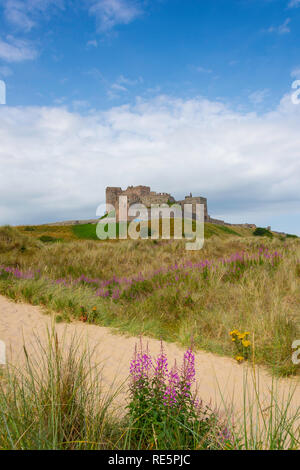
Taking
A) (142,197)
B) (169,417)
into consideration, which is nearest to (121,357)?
(169,417)

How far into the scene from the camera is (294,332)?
16.1 feet

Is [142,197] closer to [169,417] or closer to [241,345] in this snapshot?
[241,345]

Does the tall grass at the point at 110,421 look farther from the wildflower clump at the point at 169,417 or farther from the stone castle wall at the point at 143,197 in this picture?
the stone castle wall at the point at 143,197

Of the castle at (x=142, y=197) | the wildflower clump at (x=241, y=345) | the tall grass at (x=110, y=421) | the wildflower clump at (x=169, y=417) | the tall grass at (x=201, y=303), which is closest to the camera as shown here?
the tall grass at (x=110, y=421)

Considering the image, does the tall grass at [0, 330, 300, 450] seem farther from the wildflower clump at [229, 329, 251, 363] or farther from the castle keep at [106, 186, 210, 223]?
the castle keep at [106, 186, 210, 223]

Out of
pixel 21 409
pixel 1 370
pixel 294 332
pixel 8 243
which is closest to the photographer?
pixel 21 409

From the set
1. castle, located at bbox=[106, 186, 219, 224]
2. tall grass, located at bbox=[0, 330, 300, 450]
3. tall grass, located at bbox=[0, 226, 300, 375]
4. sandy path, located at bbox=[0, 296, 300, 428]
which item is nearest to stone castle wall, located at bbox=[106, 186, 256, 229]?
castle, located at bbox=[106, 186, 219, 224]

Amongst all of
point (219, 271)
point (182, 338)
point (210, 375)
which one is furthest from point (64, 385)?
point (219, 271)

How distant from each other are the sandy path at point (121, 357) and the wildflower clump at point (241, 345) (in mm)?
167

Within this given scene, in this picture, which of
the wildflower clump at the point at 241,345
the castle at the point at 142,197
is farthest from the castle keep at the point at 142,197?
the wildflower clump at the point at 241,345

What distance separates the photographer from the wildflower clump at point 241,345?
15.5 feet

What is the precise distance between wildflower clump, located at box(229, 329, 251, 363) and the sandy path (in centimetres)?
17

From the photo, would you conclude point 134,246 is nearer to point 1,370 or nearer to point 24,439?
point 1,370
